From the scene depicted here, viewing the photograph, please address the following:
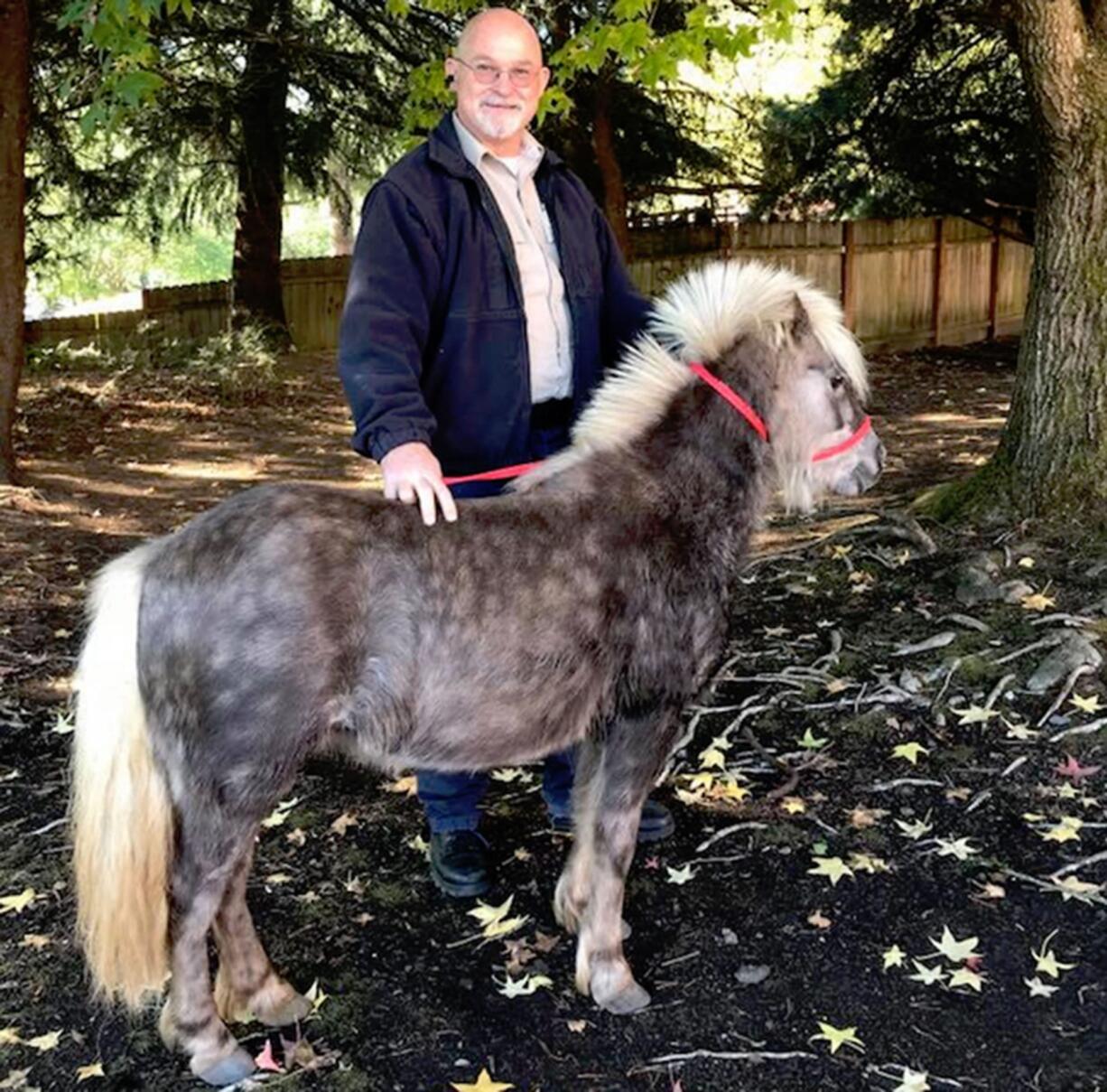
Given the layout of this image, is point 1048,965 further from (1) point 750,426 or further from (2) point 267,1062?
(2) point 267,1062

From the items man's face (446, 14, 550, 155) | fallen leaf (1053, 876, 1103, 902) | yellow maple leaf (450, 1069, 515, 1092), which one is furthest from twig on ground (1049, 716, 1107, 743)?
man's face (446, 14, 550, 155)

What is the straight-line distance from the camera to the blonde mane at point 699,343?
3379 mm

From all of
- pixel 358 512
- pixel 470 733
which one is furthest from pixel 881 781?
pixel 358 512

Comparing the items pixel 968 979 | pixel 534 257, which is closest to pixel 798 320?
pixel 534 257

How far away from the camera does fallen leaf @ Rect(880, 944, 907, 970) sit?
3463mm

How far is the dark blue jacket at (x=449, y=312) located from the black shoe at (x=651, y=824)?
144cm

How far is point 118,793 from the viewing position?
9.57 ft

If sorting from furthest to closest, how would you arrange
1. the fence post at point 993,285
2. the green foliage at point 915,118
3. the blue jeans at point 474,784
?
1. the fence post at point 993,285
2. the green foliage at point 915,118
3. the blue jeans at point 474,784

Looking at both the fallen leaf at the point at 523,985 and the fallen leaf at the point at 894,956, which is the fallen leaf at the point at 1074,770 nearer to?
the fallen leaf at the point at 894,956

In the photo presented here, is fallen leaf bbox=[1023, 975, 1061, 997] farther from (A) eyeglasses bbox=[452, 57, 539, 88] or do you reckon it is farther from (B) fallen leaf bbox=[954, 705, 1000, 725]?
(A) eyeglasses bbox=[452, 57, 539, 88]

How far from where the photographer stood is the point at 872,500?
8.05 metres

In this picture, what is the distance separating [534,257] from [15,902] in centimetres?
279

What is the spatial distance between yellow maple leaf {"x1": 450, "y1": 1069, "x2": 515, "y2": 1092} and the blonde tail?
89 cm

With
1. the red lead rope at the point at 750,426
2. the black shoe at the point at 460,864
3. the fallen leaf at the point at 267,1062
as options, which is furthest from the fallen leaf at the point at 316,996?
the red lead rope at the point at 750,426
